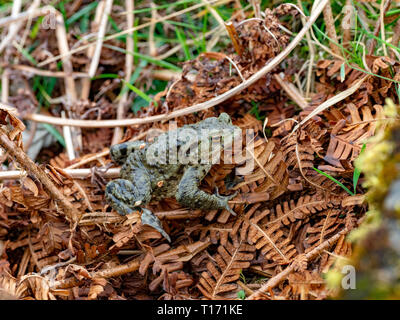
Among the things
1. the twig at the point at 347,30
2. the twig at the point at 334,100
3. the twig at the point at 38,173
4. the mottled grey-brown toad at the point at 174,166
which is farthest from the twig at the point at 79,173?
the twig at the point at 347,30

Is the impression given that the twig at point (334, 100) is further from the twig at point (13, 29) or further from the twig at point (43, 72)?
the twig at point (13, 29)

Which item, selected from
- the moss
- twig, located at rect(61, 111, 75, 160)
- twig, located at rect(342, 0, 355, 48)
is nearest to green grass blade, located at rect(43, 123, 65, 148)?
twig, located at rect(61, 111, 75, 160)

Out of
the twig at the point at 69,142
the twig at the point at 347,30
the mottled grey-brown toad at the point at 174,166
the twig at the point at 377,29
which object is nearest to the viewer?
the mottled grey-brown toad at the point at 174,166

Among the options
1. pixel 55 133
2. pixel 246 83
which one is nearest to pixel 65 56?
pixel 55 133

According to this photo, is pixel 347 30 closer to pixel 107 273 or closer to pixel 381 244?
pixel 381 244
